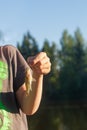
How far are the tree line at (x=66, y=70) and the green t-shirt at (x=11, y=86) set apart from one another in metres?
31.7

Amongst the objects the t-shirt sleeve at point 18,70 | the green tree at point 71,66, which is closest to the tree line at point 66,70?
the green tree at point 71,66

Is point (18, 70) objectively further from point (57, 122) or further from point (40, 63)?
point (57, 122)

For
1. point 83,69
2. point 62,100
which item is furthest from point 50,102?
point 83,69

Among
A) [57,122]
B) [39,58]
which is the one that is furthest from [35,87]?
[57,122]

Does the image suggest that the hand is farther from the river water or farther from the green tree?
the green tree

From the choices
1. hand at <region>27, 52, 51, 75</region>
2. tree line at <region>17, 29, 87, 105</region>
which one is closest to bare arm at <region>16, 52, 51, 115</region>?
hand at <region>27, 52, 51, 75</region>

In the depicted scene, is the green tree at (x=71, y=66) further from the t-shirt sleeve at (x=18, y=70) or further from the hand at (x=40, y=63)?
the hand at (x=40, y=63)

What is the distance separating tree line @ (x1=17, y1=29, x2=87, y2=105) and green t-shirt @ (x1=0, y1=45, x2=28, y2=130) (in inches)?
1249

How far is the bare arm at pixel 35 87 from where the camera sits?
1861mm

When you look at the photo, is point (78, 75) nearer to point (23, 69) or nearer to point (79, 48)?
point (79, 48)

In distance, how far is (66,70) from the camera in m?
38.1

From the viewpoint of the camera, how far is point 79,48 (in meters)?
39.2

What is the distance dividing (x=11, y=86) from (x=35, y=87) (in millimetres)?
111

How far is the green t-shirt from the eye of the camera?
1968 mm
